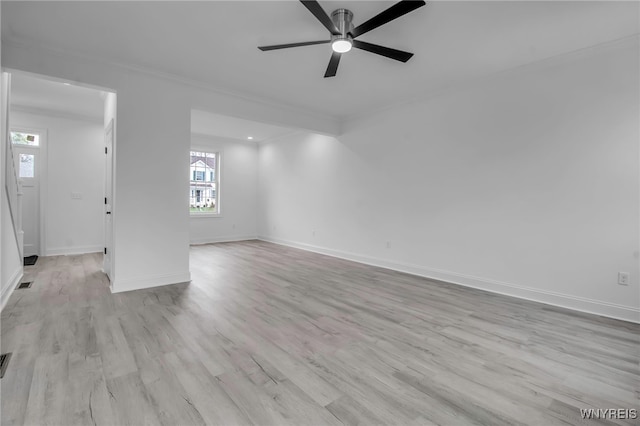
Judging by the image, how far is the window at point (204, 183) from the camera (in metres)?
7.62

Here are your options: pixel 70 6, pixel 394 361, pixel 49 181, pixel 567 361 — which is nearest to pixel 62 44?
pixel 70 6

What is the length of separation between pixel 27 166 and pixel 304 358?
21.5ft

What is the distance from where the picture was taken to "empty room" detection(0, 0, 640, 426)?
1.82m

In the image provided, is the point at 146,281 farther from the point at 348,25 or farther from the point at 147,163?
the point at 348,25

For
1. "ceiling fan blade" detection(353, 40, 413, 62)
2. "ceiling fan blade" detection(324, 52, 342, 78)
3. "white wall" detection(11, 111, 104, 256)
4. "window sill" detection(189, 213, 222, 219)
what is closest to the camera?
"ceiling fan blade" detection(353, 40, 413, 62)

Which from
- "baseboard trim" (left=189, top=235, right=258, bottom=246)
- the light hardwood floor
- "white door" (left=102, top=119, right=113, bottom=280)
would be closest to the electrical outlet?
the light hardwood floor

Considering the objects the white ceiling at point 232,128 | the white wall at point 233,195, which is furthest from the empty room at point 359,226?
the white wall at point 233,195

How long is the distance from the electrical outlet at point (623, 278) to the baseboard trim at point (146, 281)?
16.0 ft

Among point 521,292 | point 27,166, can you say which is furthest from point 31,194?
point 521,292

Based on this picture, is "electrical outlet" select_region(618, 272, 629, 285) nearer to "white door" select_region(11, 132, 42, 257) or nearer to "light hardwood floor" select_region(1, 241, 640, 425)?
"light hardwood floor" select_region(1, 241, 640, 425)

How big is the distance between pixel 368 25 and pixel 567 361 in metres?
2.91

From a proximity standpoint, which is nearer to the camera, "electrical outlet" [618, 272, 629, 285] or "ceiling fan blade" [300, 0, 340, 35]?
"ceiling fan blade" [300, 0, 340, 35]

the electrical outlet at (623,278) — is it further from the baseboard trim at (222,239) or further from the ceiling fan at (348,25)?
the baseboard trim at (222,239)

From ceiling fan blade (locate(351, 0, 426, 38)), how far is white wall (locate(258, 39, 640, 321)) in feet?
7.41
